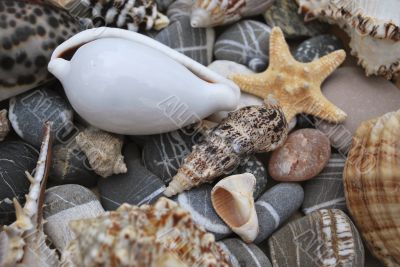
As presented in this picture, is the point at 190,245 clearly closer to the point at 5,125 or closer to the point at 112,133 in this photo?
the point at 112,133

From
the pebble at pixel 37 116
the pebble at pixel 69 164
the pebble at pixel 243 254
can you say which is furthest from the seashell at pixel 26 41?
the pebble at pixel 243 254

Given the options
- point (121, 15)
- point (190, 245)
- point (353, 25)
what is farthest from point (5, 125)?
point (353, 25)

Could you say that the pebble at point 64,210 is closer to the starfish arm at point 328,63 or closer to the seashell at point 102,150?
the seashell at point 102,150

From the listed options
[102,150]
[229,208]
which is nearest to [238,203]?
[229,208]

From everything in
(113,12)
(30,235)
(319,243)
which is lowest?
(319,243)

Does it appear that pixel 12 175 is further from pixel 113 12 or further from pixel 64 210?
pixel 113 12

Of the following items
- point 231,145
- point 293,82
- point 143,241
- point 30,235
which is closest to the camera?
point 143,241

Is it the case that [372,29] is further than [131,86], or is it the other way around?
[372,29]

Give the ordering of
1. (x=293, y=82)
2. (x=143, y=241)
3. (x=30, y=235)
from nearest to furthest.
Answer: (x=143, y=241), (x=30, y=235), (x=293, y=82)

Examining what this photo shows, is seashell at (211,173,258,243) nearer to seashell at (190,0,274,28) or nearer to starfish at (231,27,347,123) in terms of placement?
starfish at (231,27,347,123)
